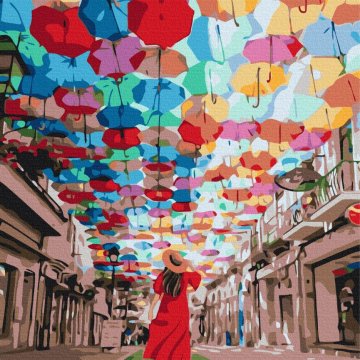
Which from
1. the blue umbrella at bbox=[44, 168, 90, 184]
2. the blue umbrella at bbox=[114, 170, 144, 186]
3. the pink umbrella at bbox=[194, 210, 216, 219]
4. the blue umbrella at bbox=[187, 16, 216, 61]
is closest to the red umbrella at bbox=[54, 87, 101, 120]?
the blue umbrella at bbox=[187, 16, 216, 61]

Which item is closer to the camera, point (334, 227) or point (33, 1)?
point (33, 1)

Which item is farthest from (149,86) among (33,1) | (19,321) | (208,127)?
(19,321)

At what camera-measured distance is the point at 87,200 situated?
17.0 metres

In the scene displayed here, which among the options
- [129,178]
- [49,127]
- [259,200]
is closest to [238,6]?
[49,127]

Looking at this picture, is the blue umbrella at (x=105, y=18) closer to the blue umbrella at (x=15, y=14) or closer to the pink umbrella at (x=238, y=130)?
the blue umbrella at (x=15, y=14)

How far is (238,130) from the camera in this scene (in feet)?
36.3

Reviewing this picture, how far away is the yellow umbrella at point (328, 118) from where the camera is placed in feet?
33.0

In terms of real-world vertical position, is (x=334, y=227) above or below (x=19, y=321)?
above

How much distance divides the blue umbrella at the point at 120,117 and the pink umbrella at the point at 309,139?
3505 millimetres

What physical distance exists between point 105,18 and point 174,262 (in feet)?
11.4

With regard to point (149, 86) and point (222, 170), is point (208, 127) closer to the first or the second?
point (149, 86)

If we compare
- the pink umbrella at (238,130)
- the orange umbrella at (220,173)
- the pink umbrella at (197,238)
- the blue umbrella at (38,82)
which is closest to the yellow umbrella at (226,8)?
the blue umbrella at (38,82)

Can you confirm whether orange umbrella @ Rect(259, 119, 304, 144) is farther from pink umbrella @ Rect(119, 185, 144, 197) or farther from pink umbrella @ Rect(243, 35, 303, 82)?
pink umbrella @ Rect(119, 185, 144, 197)

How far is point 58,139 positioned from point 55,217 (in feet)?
22.3
